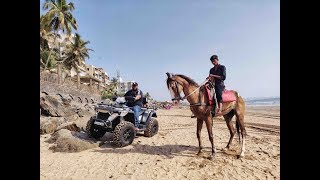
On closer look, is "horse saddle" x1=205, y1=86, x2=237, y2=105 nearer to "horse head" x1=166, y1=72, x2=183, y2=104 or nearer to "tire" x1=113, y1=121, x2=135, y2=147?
"horse head" x1=166, y1=72, x2=183, y2=104

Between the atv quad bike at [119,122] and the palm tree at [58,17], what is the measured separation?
29.3 meters

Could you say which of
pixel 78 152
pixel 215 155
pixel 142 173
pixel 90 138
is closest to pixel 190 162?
pixel 215 155

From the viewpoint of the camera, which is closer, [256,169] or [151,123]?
[256,169]

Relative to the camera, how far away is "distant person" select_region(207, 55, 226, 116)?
300 inches

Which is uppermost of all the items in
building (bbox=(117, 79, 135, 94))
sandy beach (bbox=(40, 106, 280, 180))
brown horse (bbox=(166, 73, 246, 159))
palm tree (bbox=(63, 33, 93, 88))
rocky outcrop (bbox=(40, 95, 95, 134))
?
palm tree (bbox=(63, 33, 93, 88))

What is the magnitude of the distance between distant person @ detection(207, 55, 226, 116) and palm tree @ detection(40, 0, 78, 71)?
107 feet

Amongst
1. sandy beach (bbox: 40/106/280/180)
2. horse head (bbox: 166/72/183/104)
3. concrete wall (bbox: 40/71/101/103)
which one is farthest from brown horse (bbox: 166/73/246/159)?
concrete wall (bbox: 40/71/101/103)

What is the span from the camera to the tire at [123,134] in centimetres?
862

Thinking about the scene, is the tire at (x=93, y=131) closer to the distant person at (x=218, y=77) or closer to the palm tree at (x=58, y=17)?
the distant person at (x=218, y=77)

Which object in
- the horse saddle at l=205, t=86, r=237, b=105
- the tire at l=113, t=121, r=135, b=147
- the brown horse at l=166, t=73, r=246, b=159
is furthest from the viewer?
the tire at l=113, t=121, r=135, b=147

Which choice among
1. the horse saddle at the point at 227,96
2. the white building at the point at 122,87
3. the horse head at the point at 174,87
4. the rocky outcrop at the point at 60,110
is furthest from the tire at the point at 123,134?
the white building at the point at 122,87

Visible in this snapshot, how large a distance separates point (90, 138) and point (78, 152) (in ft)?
6.72
